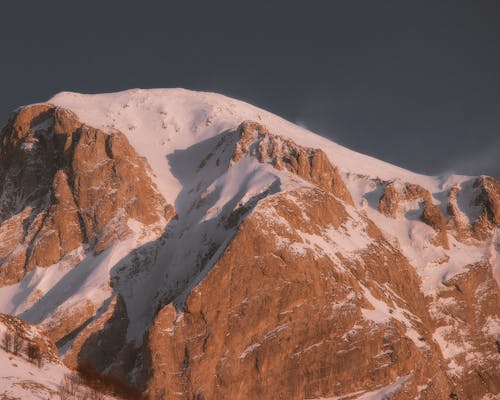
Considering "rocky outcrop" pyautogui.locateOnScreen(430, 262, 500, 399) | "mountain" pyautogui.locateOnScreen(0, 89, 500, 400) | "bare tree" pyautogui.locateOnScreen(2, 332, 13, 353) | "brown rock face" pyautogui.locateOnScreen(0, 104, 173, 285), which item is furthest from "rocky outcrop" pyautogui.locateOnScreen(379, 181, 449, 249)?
"bare tree" pyautogui.locateOnScreen(2, 332, 13, 353)

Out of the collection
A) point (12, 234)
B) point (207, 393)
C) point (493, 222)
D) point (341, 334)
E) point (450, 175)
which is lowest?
point (207, 393)

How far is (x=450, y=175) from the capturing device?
17288cm

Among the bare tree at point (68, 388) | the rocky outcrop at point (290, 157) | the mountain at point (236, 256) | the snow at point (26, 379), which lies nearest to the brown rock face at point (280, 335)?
the mountain at point (236, 256)

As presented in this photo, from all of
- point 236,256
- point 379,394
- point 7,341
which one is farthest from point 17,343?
point 236,256

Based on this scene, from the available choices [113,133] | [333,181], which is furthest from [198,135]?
[333,181]

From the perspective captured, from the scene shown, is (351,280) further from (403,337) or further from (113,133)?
(113,133)

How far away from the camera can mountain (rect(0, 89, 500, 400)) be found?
111m

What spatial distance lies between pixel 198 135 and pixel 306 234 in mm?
50475

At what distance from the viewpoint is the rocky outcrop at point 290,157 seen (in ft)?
479

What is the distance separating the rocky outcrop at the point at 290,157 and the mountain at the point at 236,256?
0.39m

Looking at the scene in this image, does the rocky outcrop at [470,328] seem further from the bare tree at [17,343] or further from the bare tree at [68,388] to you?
the bare tree at [17,343]

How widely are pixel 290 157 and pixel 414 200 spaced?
1081 inches

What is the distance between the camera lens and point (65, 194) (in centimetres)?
14500

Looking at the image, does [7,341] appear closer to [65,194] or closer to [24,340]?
[24,340]
